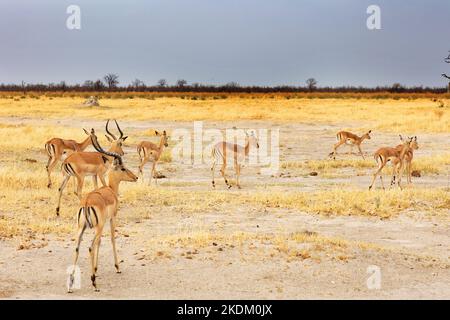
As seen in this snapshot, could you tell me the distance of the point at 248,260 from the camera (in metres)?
8.93

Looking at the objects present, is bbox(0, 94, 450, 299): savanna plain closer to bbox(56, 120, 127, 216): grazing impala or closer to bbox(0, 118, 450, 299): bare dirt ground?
bbox(0, 118, 450, 299): bare dirt ground

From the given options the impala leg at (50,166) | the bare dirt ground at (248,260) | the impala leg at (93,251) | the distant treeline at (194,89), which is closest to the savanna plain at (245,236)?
the bare dirt ground at (248,260)

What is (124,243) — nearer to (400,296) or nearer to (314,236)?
(314,236)

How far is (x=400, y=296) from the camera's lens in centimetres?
786

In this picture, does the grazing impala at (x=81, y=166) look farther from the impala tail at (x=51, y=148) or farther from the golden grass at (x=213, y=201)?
the impala tail at (x=51, y=148)

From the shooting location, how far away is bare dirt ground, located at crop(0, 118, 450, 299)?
7.88m

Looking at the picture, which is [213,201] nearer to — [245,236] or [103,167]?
[103,167]

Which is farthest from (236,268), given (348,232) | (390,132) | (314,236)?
(390,132)

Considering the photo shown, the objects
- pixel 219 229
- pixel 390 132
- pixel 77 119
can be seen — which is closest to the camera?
pixel 219 229

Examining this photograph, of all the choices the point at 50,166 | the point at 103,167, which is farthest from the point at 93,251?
the point at 50,166

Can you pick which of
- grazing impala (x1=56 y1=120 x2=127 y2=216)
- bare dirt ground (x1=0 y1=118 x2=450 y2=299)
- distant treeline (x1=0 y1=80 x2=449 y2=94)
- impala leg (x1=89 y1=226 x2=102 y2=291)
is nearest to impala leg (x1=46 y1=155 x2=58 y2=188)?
grazing impala (x1=56 y1=120 x2=127 y2=216)

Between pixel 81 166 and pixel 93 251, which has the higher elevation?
pixel 81 166

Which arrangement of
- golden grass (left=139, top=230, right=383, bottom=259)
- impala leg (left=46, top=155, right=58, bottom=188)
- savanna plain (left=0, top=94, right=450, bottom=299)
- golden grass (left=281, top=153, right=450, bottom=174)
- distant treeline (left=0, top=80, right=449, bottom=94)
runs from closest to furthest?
savanna plain (left=0, top=94, right=450, bottom=299)
golden grass (left=139, top=230, right=383, bottom=259)
impala leg (left=46, top=155, right=58, bottom=188)
golden grass (left=281, top=153, right=450, bottom=174)
distant treeline (left=0, top=80, right=449, bottom=94)
